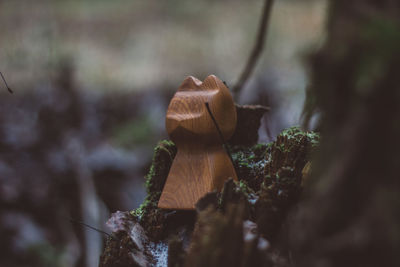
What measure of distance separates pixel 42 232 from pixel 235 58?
3.41 meters

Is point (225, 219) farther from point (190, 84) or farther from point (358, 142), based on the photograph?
point (190, 84)

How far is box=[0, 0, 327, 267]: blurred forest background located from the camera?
4176 mm

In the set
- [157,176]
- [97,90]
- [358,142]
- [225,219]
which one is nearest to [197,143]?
[157,176]

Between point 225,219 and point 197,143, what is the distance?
601 mm

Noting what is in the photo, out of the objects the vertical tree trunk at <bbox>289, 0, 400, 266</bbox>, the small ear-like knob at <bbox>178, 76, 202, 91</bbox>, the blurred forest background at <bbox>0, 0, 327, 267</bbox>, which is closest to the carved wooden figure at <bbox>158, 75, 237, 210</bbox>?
the small ear-like knob at <bbox>178, 76, 202, 91</bbox>

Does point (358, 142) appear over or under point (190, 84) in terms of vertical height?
over

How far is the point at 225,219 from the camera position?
100 cm

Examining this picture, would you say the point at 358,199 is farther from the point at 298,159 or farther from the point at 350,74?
the point at 298,159

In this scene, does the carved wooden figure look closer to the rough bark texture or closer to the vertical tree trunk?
the rough bark texture

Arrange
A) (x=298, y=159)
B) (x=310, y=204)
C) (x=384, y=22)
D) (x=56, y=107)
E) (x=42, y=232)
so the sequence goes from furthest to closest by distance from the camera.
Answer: (x=56, y=107)
(x=42, y=232)
(x=298, y=159)
(x=310, y=204)
(x=384, y=22)

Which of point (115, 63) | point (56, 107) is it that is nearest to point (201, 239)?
point (56, 107)

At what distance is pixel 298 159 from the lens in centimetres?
143

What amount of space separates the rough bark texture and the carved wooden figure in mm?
106

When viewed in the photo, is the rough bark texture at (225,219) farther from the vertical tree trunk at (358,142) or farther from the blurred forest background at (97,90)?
the blurred forest background at (97,90)
